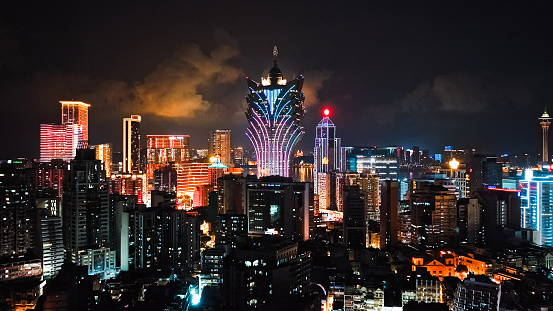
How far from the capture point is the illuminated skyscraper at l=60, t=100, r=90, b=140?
11.9 m

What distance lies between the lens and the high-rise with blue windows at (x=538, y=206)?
43.2 ft

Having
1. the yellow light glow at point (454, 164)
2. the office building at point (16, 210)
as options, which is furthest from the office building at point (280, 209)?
the yellow light glow at point (454, 164)

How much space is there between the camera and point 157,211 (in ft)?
35.9

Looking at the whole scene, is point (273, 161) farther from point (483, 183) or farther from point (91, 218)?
point (91, 218)

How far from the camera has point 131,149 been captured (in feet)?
57.5

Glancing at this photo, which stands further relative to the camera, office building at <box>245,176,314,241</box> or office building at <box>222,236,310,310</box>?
office building at <box>245,176,314,241</box>

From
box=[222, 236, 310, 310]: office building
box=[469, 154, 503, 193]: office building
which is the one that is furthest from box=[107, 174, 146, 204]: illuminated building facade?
box=[469, 154, 503, 193]: office building

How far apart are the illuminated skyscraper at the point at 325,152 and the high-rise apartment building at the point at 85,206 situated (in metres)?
10.5

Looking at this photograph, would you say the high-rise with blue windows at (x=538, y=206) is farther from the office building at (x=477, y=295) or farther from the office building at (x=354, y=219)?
the office building at (x=477, y=295)

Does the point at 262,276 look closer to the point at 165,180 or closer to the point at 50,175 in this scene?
the point at 50,175

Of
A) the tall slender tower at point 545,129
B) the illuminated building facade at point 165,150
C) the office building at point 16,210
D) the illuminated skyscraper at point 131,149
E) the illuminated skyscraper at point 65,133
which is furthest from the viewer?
the illuminated building facade at point 165,150

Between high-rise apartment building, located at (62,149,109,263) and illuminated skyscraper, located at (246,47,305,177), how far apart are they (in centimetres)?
1054

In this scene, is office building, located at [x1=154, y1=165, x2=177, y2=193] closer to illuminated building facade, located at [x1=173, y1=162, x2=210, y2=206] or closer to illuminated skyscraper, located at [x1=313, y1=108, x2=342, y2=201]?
illuminated building facade, located at [x1=173, y1=162, x2=210, y2=206]

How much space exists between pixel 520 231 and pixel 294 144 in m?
10.9
